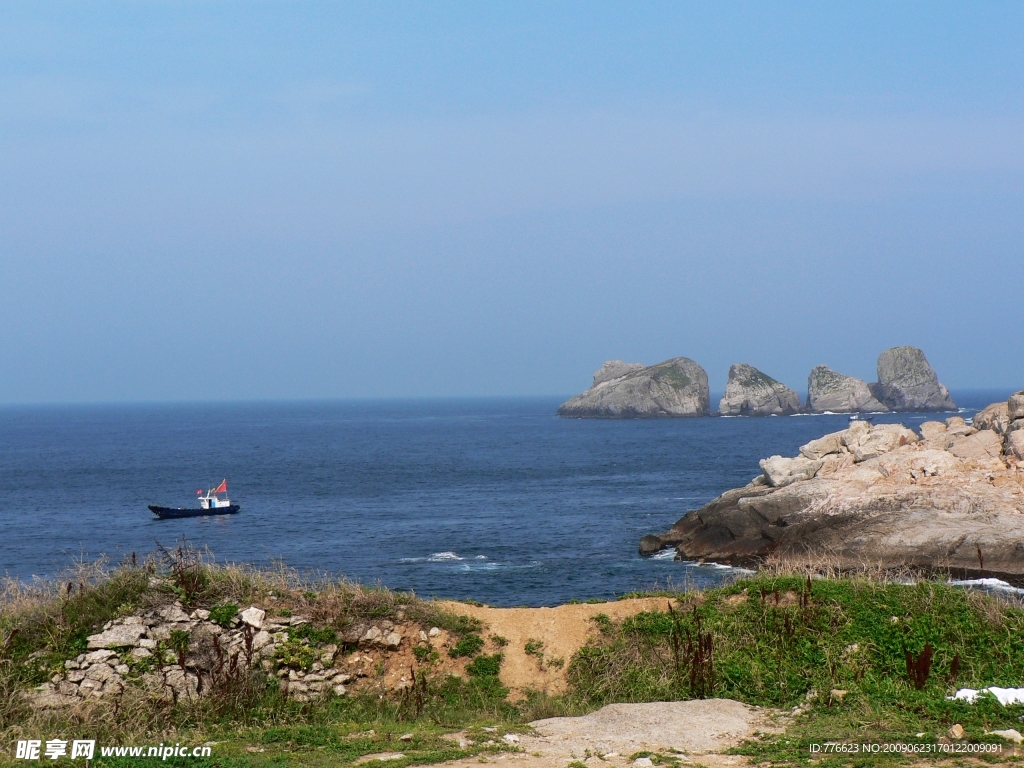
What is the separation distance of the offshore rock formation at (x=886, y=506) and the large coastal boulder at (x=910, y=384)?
5934 inches

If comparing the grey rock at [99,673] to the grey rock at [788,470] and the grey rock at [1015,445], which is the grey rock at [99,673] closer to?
the grey rock at [788,470]

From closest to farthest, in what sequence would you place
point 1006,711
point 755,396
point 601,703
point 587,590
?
point 1006,711 < point 601,703 < point 587,590 < point 755,396

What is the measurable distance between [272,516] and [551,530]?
64.1 feet

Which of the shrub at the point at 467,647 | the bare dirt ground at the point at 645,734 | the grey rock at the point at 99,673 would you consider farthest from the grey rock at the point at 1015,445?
the grey rock at the point at 99,673

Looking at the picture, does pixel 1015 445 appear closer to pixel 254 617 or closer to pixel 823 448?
pixel 823 448

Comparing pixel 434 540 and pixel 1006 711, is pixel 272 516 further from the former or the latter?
pixel 1006 711

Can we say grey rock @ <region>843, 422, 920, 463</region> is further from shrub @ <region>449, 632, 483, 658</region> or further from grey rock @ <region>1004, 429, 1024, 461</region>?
shrub @ <region>449, 632, 483, 658</region>

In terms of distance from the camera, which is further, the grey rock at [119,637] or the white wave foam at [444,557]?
the white wave foam at [444,557]

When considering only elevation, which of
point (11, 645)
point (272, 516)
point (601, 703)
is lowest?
point (272, 516)

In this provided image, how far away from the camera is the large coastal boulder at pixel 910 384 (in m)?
186

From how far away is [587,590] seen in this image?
3550cm

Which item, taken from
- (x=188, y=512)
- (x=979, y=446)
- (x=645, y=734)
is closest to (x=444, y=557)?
(x=188, y=512)

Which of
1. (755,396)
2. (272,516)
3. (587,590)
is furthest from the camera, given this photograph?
(755,396)

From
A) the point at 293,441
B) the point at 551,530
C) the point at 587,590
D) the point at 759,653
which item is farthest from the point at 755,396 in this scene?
the point at 759,653
